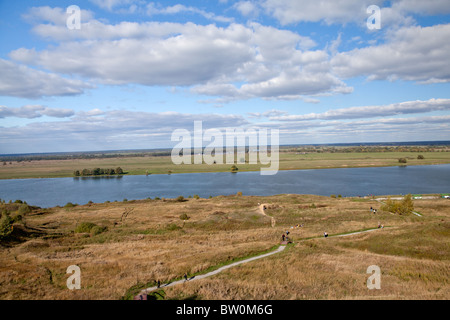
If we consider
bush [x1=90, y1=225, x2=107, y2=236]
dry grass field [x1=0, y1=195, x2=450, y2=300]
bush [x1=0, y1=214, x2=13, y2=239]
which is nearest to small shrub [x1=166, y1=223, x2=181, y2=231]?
dry grass field [x1=0, y1=195, x2=450, y2=300]

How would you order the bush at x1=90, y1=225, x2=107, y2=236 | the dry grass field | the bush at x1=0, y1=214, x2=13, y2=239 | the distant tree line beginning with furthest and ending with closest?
the distant tree line
the bush at x1=90, y1=225, x2=107, y2=236
the bush at x1=0, y1=214, x2=13, y2=239
the dry grass field

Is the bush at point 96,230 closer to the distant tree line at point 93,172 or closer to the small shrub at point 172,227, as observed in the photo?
the small shrub at point 172,227

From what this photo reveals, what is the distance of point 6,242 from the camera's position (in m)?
29.2

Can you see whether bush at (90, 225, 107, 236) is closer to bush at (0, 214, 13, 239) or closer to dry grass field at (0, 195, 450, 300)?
dry grass field at (0, 195, 450, 300)

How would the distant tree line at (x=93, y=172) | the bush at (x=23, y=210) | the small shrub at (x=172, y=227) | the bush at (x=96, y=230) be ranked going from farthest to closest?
the distant tree line at (x=93, y=172) → the bush at (x=23, y=210) → the small shrub at (x=172, y=227) → the bush at (x=96, y=230)

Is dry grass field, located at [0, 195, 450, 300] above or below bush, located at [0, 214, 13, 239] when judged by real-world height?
below

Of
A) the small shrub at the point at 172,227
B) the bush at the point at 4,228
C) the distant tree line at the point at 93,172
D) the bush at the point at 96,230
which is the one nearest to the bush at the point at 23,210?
the bush at the point at 4,228

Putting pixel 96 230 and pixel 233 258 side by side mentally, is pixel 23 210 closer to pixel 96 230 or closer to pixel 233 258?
pixel 96 230

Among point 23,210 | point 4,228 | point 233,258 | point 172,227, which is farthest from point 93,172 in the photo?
point 233,258

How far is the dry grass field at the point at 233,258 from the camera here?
1723cm

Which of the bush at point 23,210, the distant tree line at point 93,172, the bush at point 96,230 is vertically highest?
the distant tree line at point 93,172

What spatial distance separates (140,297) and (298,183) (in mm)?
89353

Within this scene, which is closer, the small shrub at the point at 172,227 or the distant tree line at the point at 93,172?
the small shrub at the point at 172,227

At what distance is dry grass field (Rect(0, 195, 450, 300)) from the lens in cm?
1723
